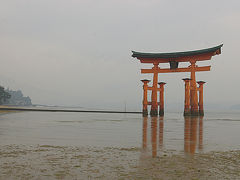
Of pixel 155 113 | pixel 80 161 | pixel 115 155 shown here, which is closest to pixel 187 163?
pixel 115 155

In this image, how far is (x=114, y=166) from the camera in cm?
298

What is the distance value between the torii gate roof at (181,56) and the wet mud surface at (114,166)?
19767 mm

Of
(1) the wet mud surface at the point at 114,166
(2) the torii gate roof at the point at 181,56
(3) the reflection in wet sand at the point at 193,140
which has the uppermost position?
(2) the torii gate roof at the point at 181,56

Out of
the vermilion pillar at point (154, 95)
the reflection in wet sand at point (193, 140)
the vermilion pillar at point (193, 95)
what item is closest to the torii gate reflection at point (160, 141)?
the reflection in wet sand at point (193, 140)

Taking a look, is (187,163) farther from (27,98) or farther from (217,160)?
(27,98)

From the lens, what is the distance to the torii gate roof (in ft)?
70.1

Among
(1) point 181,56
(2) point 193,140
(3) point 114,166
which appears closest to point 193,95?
(1) point 181,56

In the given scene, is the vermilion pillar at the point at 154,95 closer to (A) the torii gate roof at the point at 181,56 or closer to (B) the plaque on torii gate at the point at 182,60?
(B) the plaque on torii gate at the point at 182,60

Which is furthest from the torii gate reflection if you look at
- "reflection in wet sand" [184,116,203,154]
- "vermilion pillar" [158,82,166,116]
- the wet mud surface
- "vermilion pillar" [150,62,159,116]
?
"vermilion pillar" [158,82,166,116]

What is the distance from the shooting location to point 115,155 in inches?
148

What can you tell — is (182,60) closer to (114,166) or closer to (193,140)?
(193,140)

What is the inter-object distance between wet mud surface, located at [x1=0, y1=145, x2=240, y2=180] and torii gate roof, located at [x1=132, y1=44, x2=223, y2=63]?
19.8 meters

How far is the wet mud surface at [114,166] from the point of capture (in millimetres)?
2549

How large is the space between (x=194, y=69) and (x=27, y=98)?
15377cm
